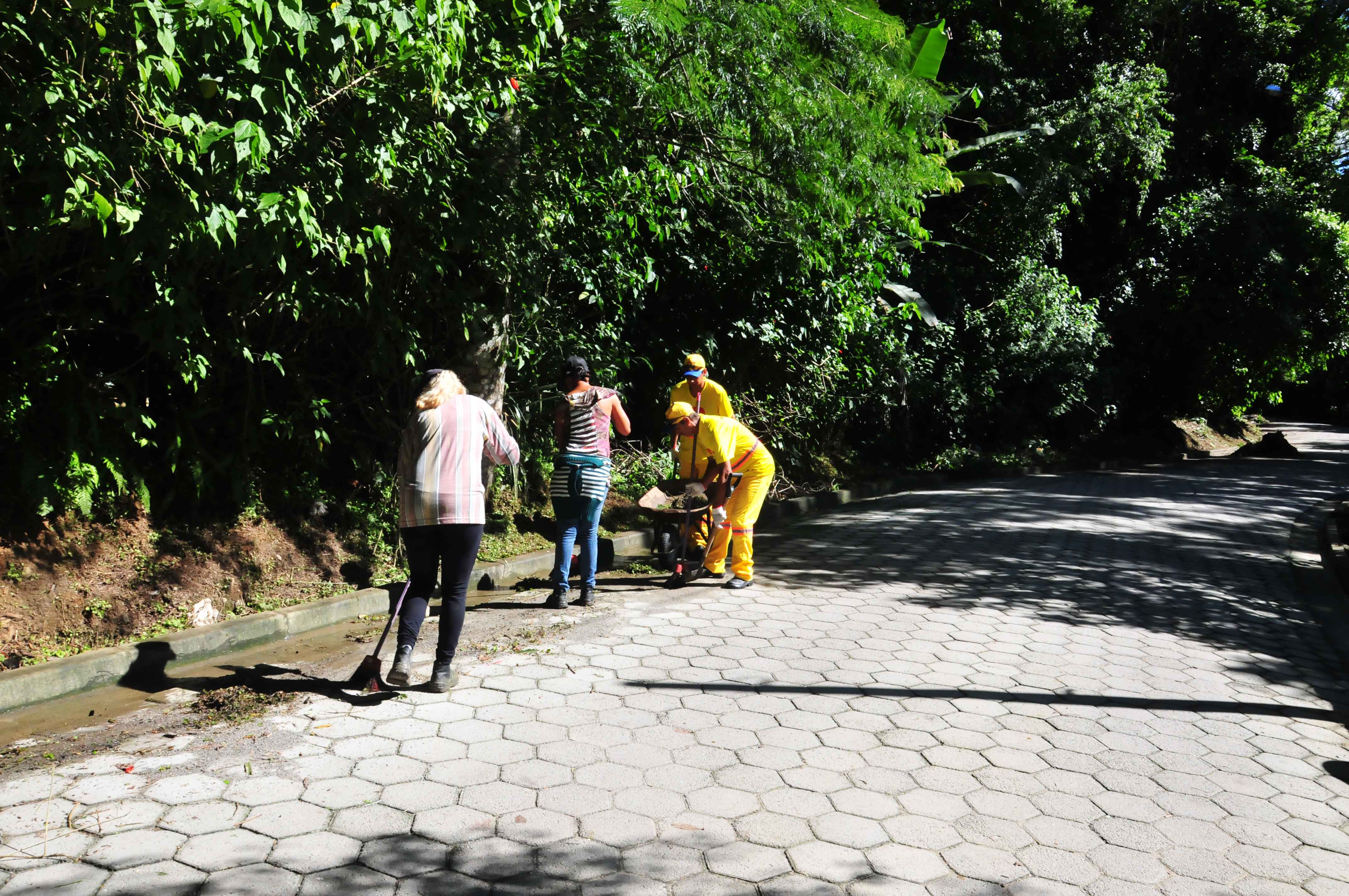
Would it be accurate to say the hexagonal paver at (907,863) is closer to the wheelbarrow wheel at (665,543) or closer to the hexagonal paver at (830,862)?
the hexagonal paver at (830,862)

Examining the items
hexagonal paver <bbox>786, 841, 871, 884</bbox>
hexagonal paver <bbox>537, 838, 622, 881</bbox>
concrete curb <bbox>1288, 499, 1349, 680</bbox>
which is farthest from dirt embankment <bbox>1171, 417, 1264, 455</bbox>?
hexagonal paver <bbox>537, 838, 622, 881</bbox>

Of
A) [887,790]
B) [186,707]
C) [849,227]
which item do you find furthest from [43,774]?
[849,227]

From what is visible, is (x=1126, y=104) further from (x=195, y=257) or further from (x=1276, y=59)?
(x=195, y=257)

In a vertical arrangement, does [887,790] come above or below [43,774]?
below

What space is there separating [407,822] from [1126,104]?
2054 centimetres

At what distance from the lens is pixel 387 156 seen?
5789mm

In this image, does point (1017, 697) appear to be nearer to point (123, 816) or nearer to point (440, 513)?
point (440, 513)

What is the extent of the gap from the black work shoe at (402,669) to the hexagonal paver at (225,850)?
160 centimetres

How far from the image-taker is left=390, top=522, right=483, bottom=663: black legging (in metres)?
5.43

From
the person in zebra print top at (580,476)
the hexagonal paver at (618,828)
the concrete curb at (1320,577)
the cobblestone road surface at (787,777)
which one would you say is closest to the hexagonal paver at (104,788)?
the cobblestone road surface at (787,777)

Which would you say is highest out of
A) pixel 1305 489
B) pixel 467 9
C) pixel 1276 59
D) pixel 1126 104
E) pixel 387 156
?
pixel 1276 59

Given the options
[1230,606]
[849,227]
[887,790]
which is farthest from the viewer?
[849,227]

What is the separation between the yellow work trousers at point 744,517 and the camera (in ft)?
27.7

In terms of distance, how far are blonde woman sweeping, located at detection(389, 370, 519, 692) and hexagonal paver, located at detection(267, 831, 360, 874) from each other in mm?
1653
